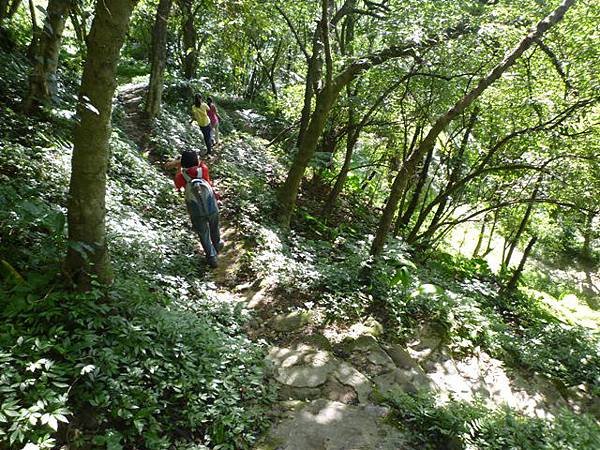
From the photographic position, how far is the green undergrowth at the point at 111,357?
9.68ft

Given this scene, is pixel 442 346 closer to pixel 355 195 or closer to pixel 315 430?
Answer: pixel 315 430

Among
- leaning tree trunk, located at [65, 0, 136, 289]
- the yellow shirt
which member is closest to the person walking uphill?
leaning tree trunk, located at [65, 0, 136, 289]

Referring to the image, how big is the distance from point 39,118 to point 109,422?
→ 6.09 metres

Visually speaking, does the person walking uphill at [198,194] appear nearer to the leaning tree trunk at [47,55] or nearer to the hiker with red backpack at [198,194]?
A: the hiker with red backpack at [198,194]

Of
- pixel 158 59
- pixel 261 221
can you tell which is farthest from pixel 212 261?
pixel 158 59

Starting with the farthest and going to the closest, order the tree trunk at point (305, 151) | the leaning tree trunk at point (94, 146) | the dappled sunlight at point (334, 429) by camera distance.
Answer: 1. the tree trunk at point (305, 151)
2. the dappled sunlight at point (334, 429)
3. the leaning tree trunk at point (94, 146)

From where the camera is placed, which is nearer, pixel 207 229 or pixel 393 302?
pixel 207 229

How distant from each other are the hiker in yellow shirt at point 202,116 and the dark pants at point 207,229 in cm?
511

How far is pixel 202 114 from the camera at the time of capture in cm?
1122

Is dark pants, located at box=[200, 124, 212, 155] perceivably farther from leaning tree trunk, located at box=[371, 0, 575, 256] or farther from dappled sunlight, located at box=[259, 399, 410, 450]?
dappled sunlight, located at box=[259, 399, 410, 450]

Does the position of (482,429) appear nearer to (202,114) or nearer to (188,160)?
(188,160)

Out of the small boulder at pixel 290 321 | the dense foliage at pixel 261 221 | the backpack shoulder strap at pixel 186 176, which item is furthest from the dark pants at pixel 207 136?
the small boulder at pixel 290 321

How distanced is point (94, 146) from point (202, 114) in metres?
8.02

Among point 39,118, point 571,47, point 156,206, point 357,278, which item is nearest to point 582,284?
point 571,47
